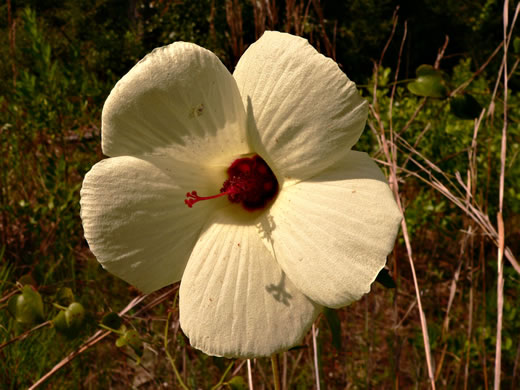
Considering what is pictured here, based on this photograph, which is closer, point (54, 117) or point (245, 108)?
point (245, 108)

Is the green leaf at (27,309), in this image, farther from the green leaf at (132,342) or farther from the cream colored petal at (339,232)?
the cream colored petal at (339,232)

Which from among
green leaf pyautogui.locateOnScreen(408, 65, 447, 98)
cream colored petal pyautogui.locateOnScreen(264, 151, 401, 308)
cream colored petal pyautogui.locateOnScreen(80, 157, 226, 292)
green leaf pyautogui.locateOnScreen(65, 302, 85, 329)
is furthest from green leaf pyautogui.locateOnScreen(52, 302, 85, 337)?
green leaf pyautogui.locateOnScreen(408, 65, 447, 98)

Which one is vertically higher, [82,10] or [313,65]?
[313,65]

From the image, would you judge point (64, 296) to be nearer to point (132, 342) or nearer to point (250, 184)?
point (132, 342)

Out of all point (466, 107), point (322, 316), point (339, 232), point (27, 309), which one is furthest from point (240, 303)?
point (322, 316)

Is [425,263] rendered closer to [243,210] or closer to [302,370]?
[302,370]

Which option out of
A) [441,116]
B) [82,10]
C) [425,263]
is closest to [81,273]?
[425,263]

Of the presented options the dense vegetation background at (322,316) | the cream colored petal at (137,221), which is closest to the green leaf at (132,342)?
the dense vegetation background at (322,316)
